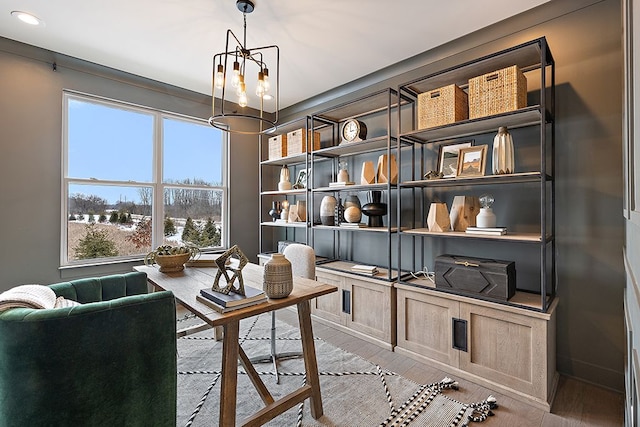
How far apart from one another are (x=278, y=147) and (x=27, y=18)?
253cm

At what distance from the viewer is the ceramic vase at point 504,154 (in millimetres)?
2162

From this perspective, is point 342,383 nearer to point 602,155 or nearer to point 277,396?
point 277,396

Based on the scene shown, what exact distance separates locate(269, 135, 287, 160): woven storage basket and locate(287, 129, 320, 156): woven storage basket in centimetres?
12

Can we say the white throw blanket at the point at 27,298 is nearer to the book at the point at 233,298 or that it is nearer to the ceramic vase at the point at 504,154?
the book at the point at 233,298

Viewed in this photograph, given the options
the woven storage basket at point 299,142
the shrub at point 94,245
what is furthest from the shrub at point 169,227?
the woven storage basket at point 299,142

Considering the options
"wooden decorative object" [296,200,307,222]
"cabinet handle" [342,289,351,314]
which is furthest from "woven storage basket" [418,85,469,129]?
"wooden decorative object" [296,200,307,222]

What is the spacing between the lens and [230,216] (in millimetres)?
4273

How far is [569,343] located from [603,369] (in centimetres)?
22

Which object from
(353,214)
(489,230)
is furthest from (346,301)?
(489,230)

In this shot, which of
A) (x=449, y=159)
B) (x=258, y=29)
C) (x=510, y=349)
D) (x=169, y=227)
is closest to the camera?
(x=510, y=349)

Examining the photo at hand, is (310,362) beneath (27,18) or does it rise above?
beneath

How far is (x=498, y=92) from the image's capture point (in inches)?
85.7

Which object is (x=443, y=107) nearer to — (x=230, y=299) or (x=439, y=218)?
(x=439, y=218)

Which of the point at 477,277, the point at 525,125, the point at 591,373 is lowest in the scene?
the point at 591,373
